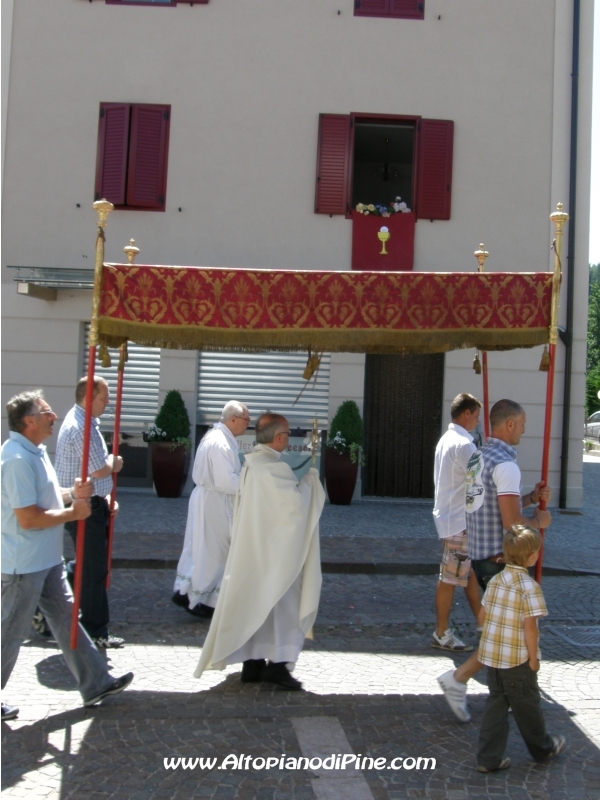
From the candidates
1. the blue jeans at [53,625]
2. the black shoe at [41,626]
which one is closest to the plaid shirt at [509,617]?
the blue jeans at [53,625]

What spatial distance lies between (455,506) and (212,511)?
1.87 meters

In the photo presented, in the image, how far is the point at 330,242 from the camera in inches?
523

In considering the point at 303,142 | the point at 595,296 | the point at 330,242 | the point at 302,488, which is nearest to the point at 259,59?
the point at 303,142

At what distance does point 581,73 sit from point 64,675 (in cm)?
1229

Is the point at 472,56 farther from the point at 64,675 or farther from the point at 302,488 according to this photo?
the point at 64,675

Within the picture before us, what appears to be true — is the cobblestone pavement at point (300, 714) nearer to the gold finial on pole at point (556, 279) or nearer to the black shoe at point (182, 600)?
the black shoe at point (182, 600)

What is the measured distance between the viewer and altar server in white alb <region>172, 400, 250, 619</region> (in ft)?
21.2

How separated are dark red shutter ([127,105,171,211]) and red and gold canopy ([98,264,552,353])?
28.4ft

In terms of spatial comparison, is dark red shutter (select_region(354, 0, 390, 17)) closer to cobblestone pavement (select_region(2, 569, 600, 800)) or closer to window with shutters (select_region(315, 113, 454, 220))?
window with shutters (select_region(315, 113, 454, 220))

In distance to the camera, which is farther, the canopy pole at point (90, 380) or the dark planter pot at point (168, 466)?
the dark planter pot at point (168, 466)

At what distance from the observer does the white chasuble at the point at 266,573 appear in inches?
201

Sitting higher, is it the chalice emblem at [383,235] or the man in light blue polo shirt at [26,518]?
the chalice emblem at [383,235]

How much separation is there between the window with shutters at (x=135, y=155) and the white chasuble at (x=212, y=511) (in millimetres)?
7640

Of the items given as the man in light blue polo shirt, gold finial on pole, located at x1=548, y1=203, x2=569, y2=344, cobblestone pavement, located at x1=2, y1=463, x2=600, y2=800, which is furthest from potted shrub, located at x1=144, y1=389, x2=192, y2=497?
gold finial on pole, located at x1=548, y1=203, x2=569, y2=344
